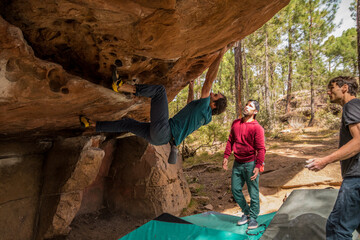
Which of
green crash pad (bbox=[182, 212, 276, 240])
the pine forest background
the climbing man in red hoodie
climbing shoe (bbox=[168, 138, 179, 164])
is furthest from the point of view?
the pine forest background

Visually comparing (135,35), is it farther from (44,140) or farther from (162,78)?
(44,140)

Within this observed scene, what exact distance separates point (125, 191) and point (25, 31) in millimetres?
4407

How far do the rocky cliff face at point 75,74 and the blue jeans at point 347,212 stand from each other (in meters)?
2.32

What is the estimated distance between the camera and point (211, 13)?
285cm

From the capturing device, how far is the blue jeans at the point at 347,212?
7.44ft

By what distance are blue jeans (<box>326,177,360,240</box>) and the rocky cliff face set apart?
2319 mm

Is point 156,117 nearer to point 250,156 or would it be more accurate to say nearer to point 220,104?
point 220,104

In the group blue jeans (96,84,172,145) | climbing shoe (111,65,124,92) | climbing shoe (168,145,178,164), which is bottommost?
climbing shoe (168,145,178,164)

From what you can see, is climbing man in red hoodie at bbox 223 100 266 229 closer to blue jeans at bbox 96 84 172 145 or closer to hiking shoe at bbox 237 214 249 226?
hiking shoe at bbox 237 214 249 226

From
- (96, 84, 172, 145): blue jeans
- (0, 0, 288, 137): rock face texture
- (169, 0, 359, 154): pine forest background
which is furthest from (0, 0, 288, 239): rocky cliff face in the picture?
(169, 0, 359, 154): pine forest background

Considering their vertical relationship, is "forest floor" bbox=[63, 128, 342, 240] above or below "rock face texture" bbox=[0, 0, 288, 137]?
below

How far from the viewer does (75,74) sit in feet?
11.5

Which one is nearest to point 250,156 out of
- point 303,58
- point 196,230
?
point 196,230

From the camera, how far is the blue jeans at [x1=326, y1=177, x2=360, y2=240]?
89.3 inches
